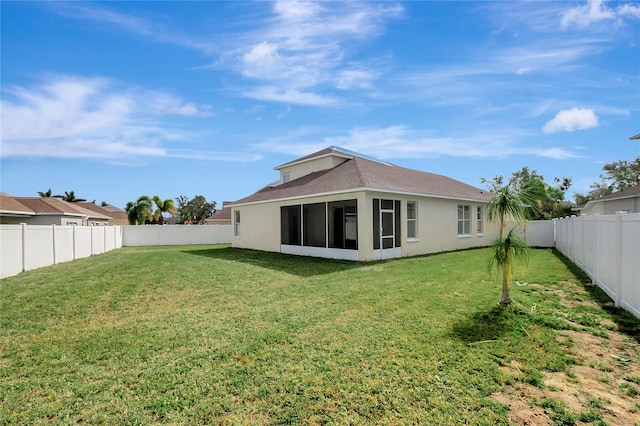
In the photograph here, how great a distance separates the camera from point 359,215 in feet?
41.4

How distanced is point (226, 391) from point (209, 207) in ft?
200

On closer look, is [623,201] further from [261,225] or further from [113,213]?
[113,213]

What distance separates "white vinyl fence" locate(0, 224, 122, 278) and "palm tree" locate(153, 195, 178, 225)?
65.5ft

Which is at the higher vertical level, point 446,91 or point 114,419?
point 446,91

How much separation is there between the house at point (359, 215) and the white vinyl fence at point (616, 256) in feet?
21.8

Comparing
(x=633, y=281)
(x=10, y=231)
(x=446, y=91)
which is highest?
(x=446, y=91)

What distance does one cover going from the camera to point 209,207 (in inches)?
2389

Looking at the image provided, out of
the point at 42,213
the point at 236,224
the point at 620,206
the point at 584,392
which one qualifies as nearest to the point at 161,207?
the point at 42,213

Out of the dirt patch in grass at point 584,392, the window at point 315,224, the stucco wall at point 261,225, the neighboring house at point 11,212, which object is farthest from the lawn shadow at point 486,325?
the neighboring house at point 11,212

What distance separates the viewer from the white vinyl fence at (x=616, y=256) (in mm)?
5184

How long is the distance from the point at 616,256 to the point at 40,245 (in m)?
18.0

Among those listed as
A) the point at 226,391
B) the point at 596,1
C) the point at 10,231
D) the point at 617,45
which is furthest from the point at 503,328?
the point at 10,231

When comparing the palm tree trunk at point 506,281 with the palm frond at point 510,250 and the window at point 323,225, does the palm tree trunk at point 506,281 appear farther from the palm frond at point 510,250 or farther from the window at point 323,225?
the window at point 323,225

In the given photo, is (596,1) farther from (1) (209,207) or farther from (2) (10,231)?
(1) (209,207)
